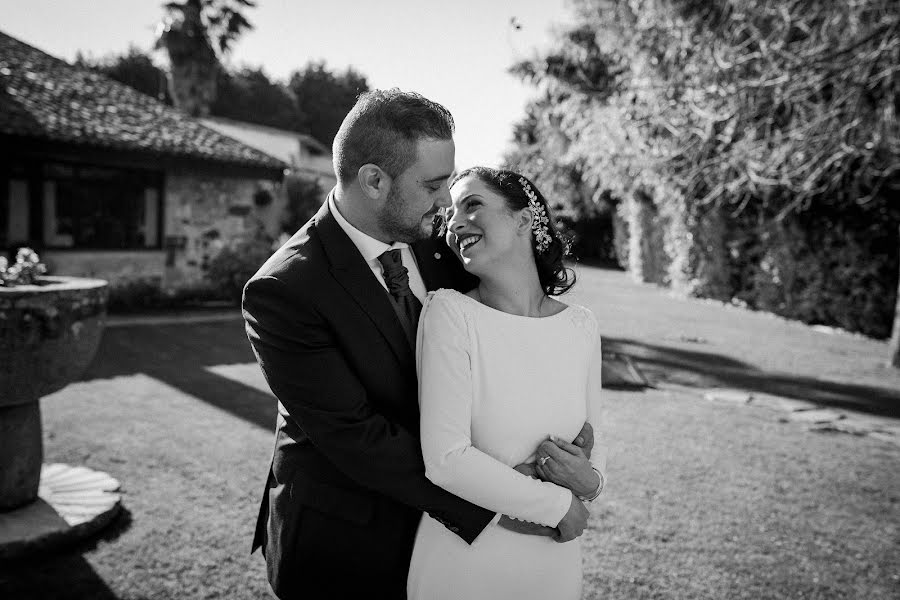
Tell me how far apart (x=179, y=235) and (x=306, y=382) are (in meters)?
14.0

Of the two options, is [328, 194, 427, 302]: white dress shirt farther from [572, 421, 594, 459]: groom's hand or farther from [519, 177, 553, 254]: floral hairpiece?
[572, 421, 594, 459]: groom's hand

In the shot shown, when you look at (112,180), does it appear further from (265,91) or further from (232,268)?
(265,91)

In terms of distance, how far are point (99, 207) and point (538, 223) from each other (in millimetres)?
14554

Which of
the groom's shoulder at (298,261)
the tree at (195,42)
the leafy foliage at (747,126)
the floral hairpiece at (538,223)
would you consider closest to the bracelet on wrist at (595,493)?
the floral hairpiece at (538,223)

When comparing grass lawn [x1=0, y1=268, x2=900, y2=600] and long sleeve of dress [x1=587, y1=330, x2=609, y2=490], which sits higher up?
long sleeve of dress [x1=587, y1=330, x2=609, y2=490]

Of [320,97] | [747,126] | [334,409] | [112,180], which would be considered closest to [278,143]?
[112,180]

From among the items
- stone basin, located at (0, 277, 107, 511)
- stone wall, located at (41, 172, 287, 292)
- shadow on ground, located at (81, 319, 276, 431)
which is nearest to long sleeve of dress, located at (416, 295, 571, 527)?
stone basin, located at (0, 277, 107, 511)

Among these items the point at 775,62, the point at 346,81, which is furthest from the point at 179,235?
the point at 346,81

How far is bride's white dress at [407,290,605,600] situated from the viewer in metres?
1.83

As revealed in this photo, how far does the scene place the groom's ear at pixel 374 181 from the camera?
201 centimetres

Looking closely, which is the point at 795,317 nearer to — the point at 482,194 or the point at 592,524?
the point at 592,524

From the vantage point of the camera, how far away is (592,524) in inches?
170

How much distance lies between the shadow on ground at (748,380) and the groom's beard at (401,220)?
6.86 meters

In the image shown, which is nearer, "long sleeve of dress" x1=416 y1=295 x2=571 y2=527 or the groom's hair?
"long sleeve of dress" x1=416 y1=295 x2=571 y2=527
